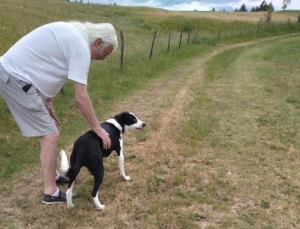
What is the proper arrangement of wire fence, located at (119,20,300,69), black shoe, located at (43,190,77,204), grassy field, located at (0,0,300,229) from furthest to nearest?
wire fence, located at (119,20,300,69) < black shoe, located at (43,190,77,204) < grassy field, located at (0,0,300,229)

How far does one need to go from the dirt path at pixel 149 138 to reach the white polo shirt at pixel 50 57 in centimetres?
141

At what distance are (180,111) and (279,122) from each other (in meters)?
2.02

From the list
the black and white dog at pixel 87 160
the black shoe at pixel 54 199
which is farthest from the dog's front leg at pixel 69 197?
the black shoe at pixel 54 199

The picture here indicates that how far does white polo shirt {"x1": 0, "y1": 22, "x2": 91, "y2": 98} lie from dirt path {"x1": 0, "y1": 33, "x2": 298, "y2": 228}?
1411mm

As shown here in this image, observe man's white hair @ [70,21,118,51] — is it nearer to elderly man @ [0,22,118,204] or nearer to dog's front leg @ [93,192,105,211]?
elderly man @ [0,22,118,204]

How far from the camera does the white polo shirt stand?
3.13m

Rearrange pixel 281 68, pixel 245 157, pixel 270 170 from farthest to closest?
pixel 281 68 < pixel 245 157 < pixel 270 170

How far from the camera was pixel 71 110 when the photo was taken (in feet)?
23.5

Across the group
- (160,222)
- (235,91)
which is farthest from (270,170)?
(235,91)

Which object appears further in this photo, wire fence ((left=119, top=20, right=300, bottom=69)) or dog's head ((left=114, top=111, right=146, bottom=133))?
wire fence ((left=119, top=20, right=300, bottom=69))

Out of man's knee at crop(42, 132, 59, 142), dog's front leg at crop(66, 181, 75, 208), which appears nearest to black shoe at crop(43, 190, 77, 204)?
dog's front leg at crop(66, 181, 75, 208)

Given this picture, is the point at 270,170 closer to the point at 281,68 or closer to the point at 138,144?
the point at 138,144

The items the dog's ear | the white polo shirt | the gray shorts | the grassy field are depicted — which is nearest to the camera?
the white polo shirt

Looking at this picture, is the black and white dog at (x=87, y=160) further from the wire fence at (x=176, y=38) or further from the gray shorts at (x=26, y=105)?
the wire fence at (x=176, y=38)
